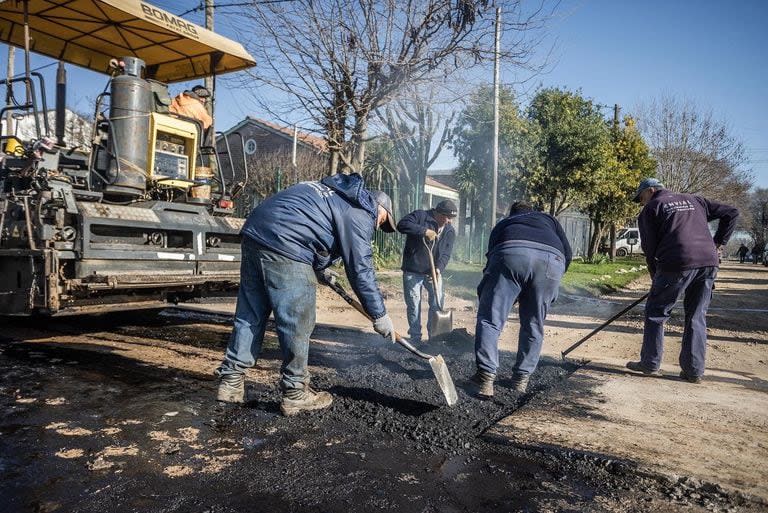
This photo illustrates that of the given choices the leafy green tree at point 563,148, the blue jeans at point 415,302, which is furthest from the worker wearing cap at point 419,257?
the leafy green tree at point 563,148

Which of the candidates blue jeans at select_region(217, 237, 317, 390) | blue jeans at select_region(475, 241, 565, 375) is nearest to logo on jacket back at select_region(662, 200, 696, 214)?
blue jeans at select_region(475, 241, 565, 375)

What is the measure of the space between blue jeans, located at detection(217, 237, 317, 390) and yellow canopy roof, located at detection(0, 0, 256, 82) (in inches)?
143

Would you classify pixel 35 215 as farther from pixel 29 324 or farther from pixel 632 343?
pixel 632 343

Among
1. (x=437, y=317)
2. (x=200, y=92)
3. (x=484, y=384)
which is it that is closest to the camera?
(x=484, y=384)

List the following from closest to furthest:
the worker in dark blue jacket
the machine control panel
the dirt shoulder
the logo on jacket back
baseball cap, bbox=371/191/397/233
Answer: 1. the dirt shoulder
2. baseball cap, bbox=371/191/397/233
3. the worker in dark blue jacket
4. the logo on jacket back
5. the machine control panel

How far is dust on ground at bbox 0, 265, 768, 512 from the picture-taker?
2.30 meters

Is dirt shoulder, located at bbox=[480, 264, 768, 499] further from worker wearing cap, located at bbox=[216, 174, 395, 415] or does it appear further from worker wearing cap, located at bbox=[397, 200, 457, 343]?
worker wearing cap, located at bbox=[397, 200, 457, 343]

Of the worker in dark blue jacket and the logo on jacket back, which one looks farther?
the logo on jacket back

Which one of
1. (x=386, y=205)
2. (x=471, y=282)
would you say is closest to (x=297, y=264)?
(x=386, y=205)

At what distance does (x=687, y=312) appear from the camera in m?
4.46

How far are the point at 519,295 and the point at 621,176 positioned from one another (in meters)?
18.8

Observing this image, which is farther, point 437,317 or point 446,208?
point 446,208

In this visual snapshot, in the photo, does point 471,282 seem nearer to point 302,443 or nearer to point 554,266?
point 554,266

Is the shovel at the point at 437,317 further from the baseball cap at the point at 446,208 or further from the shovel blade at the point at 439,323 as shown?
the baseball cap at the point at 446,208
